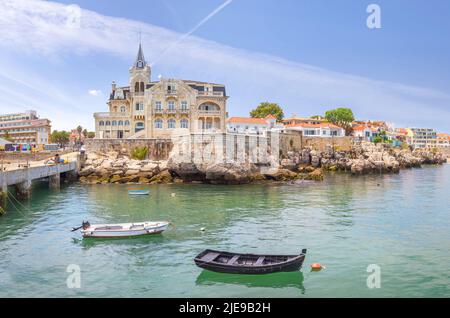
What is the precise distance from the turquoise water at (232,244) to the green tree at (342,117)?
76649mm

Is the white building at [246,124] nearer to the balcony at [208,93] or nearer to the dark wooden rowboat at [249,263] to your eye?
the balcony at [208,93]

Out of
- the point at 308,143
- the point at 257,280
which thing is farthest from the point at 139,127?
the point at 257,280

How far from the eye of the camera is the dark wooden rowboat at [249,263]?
2142 centimetres

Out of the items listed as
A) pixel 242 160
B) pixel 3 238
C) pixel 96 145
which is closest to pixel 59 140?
pixel 96 145

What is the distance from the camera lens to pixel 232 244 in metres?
27.9

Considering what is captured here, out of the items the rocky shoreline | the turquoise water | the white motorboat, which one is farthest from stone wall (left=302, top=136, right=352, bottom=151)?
the white motorboat

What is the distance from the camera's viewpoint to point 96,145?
7844 centimetres

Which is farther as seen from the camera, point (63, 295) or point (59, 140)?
point (59, 140)

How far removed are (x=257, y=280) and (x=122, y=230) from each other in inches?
500

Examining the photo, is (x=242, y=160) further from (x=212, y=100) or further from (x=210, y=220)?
(x=210, y=220)

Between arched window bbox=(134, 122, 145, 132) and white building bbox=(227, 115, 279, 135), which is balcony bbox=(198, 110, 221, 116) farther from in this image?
arched window bbox=(134, 122, 145, 132)

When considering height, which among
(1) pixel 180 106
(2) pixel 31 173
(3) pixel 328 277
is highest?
(1) pixel 180 106
